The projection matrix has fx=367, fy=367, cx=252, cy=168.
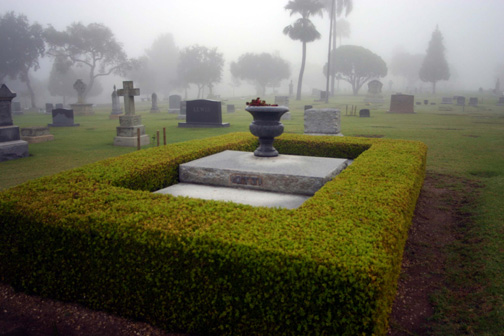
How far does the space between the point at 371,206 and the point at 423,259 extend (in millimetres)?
1553

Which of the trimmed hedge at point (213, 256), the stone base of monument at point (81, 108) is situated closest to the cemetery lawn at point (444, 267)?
the trimmed hedge at point (213, 256)

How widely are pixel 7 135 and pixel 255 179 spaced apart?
31.3ft

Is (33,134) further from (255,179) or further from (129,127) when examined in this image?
(255,179)

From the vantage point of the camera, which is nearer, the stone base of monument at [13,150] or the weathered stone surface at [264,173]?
the weathered stone surface at [264,173]

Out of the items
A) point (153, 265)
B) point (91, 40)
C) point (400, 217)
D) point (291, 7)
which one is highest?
point (291, 7)

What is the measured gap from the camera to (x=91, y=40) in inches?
2119

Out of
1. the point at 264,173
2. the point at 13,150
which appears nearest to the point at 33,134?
the point at 13,150

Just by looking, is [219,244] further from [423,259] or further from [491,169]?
[491,169]

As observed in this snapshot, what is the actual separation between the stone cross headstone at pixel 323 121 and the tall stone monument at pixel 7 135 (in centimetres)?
1010

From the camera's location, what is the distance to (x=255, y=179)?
6855mm

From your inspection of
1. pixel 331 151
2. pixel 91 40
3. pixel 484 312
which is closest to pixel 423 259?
pixel 484 312

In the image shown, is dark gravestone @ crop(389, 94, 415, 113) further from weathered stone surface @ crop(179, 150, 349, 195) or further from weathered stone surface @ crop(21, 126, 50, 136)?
weathered stone surface @ crop(21, 126, 50, 136)

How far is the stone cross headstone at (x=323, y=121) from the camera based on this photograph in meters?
14.1

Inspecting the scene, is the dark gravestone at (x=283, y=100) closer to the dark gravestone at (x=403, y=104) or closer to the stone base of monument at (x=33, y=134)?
the dark gravestone at (x=403, y=104)
